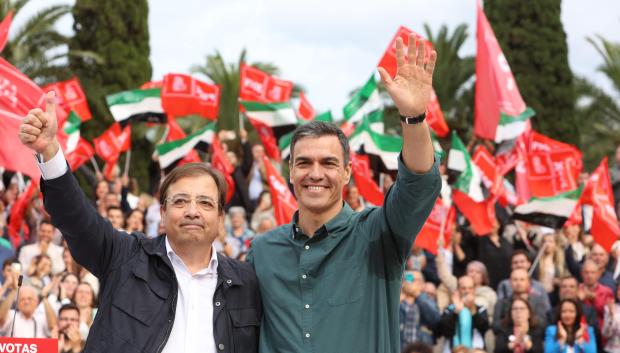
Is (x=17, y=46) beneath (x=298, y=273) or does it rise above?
above

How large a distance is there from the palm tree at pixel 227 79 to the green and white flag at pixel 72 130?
15064 mm

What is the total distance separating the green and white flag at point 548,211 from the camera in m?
13.0

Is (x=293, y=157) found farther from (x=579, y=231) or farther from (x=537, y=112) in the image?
(x=537, y=112)

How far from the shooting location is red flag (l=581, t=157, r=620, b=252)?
41.2 ft

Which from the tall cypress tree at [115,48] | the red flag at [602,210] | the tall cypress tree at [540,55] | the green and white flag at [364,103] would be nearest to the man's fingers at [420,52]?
the red flag at [602,210]

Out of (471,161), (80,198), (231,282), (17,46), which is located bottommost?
(231,282)

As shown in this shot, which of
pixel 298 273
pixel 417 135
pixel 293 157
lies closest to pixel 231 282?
pixel 298 273

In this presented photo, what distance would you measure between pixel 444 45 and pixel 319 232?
84.4 feet

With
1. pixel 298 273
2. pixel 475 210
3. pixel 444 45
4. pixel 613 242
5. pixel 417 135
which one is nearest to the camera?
pixel 417 135

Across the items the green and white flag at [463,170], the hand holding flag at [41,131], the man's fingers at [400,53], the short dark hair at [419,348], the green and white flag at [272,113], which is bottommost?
the short dark hair at [419,348]

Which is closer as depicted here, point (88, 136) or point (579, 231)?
point (579, 231)

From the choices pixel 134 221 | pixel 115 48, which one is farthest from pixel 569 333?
pixel 115 48

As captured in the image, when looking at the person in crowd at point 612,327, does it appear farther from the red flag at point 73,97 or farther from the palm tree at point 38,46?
the palm tree at point 38,46

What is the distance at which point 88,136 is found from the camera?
2697 centimetres
